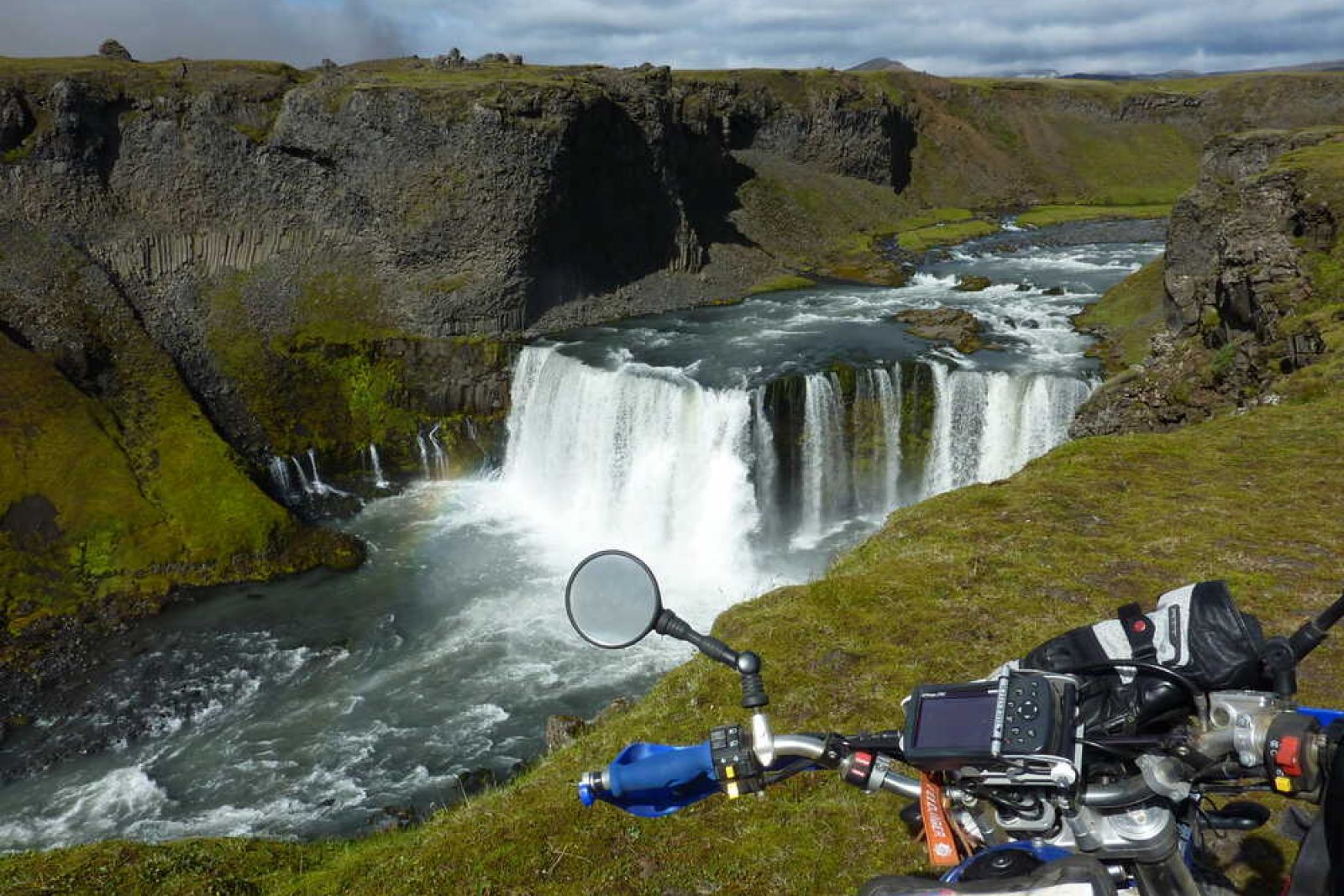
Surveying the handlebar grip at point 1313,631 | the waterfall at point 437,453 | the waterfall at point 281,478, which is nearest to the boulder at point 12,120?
the waterfall at point 281,478

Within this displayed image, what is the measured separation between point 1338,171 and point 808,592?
3252cm

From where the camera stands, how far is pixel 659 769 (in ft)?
14.1

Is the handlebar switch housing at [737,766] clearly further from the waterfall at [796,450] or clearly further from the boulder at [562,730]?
the waterfall at [796,450]

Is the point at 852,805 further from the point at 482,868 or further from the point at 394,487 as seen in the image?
the point at 394,487

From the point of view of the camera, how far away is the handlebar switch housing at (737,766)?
4121 millimetres

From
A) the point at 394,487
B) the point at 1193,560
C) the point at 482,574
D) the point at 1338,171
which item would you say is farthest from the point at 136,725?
the point at 1338,171

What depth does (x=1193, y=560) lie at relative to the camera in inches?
550

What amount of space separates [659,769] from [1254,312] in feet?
112

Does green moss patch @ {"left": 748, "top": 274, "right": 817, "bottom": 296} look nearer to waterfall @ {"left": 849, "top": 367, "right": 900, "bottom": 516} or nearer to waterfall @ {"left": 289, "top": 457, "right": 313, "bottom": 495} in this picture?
waterfall @ {"left": 849, "top": 367, "right": 900, "bottom": 516}

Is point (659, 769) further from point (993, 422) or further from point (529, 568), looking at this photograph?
point (993, 422)

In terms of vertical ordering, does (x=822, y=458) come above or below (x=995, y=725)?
below

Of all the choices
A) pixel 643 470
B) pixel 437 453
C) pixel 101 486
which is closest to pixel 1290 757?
pixel 643 470

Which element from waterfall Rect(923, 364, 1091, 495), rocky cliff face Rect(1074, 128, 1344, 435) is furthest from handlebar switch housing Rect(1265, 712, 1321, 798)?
waterfall Rect(923, 364, 1091, 495)

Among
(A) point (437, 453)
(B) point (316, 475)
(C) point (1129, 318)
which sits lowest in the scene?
(B) point (316, 475)
